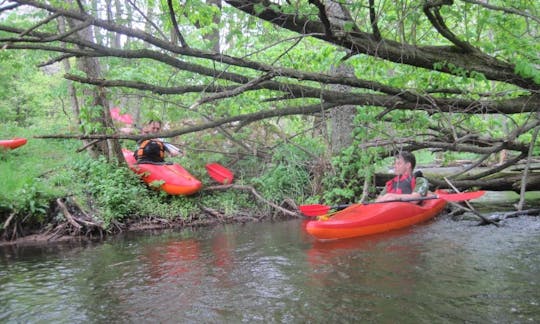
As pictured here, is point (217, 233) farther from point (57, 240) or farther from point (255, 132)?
point (255, 132)

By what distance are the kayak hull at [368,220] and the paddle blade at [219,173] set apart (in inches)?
127

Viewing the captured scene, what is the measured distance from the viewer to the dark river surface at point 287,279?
3.38 metres

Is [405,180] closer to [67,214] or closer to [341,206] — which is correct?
[341,206]

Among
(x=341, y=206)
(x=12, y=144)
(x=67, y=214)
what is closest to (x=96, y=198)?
(x=67, y=214)

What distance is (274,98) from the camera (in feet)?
17.3

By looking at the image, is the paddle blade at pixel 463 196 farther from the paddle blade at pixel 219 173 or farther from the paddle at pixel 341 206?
the paddle blade at pixel 219 173

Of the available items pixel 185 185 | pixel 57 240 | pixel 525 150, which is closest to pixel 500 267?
pixel 525 150

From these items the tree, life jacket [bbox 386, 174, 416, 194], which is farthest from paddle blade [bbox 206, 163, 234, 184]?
the tree

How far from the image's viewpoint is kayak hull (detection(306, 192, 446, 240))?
575 cm

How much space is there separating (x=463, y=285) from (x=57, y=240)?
5.61 m

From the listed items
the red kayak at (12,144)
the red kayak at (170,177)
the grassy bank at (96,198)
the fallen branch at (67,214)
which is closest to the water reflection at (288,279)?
the fallen branch at (67,214)

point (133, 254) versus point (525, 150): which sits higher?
point (525, 150)

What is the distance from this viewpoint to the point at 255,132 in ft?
31.3

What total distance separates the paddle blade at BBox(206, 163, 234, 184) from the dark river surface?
244 centimetres
